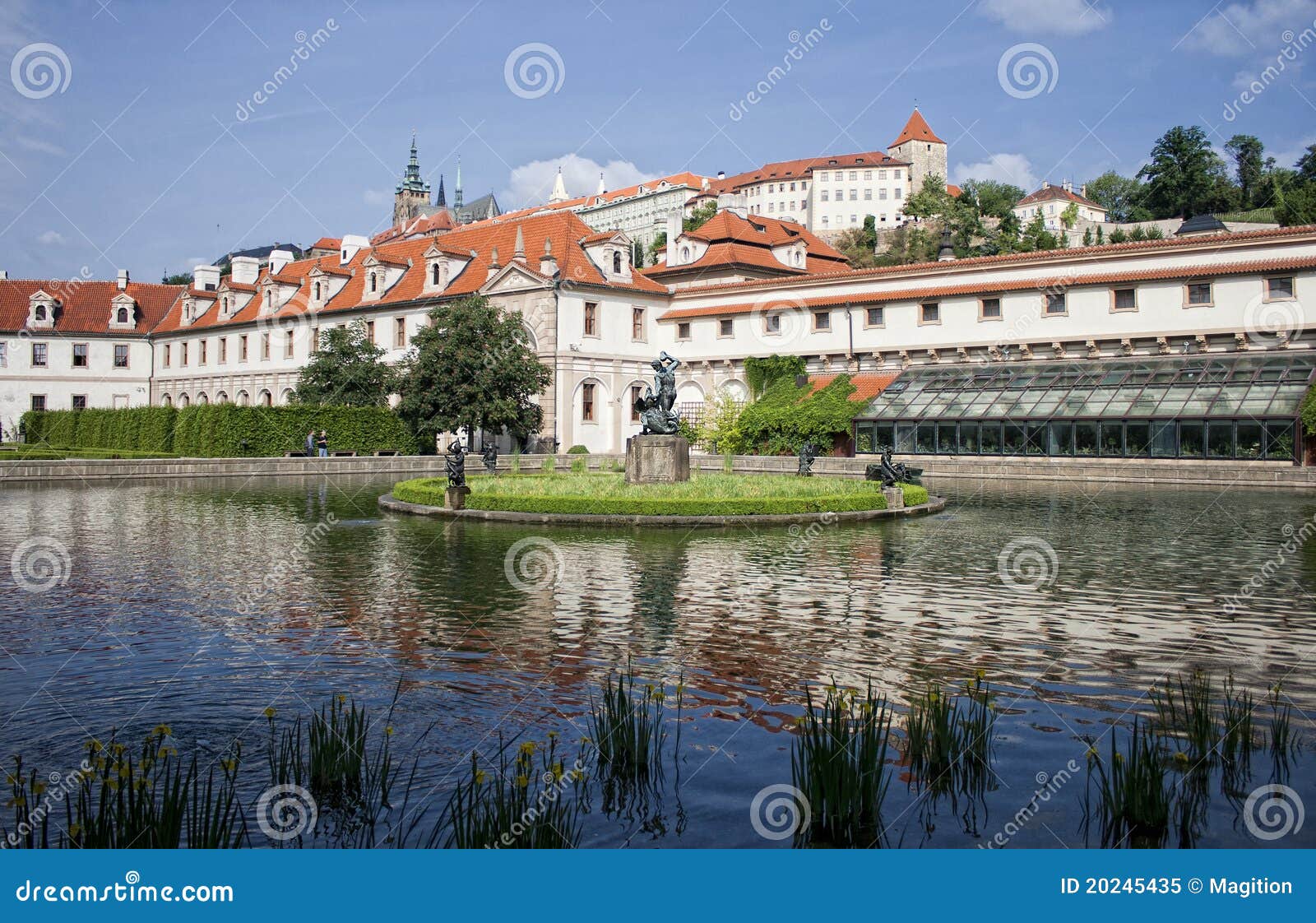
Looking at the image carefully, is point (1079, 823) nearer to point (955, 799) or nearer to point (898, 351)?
point (955, 799)

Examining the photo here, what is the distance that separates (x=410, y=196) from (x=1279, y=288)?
15580 centimetres

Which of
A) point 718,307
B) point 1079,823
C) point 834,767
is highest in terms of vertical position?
point 718,307

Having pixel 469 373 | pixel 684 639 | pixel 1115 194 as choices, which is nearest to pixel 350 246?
pixel 469 373

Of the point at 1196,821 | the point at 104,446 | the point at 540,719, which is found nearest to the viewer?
the point at 1196,821

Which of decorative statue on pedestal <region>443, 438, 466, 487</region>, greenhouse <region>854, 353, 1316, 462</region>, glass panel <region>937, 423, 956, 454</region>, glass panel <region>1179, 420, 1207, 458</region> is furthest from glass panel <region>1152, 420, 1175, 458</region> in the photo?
decorative statue on pedestal <region>443, 438, 466, 487</region>

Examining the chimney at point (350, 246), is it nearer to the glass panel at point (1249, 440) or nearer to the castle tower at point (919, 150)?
the glass panel at point (1249, 440)

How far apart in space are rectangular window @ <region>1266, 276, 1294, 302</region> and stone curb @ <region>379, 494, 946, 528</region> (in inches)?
1041

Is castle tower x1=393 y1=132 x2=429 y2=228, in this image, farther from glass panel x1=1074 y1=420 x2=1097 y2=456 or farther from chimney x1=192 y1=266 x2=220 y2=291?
glass panel x1=1074 y1=420 x2=1097 y2=456

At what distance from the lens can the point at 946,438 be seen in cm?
4638

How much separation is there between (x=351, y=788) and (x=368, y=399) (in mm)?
51265

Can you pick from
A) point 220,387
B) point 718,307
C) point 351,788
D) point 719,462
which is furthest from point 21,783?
point 220,387

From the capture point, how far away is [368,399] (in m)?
55.8

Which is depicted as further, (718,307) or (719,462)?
(718,307)

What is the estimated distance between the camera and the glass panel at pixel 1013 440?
1740 inches
